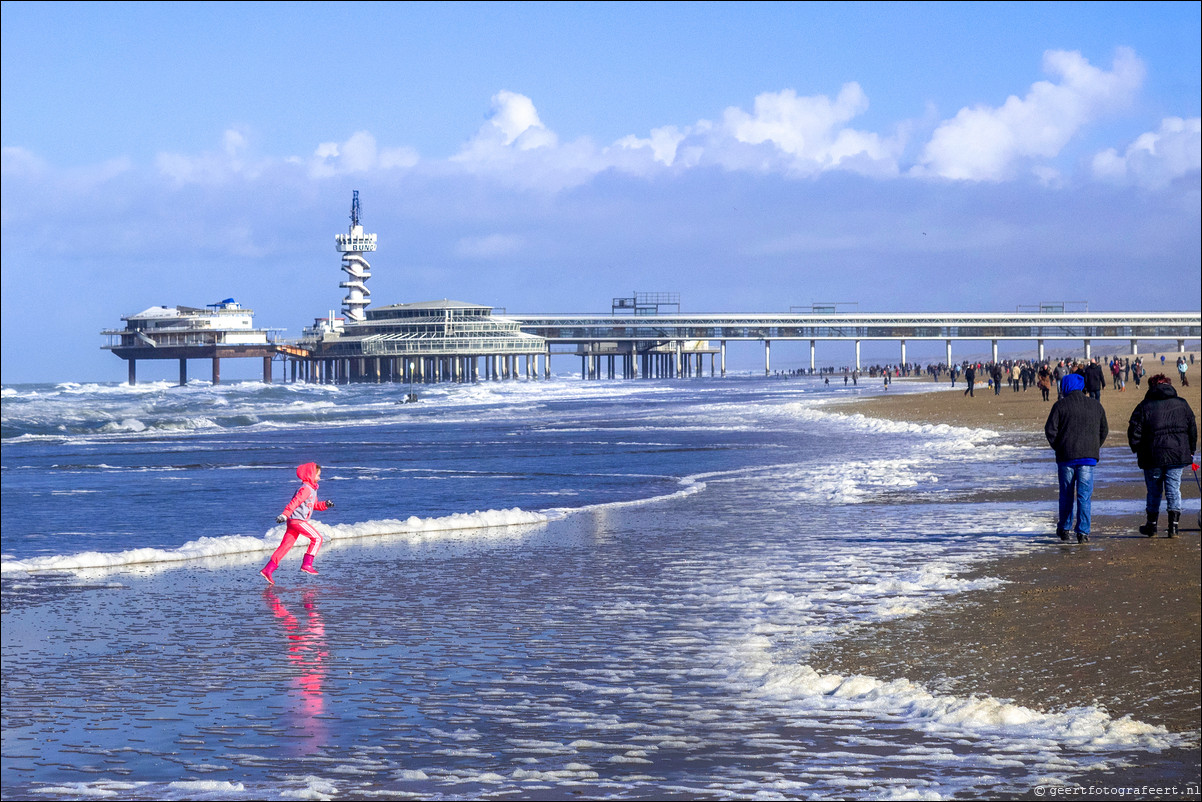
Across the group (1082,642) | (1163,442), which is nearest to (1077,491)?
(1163,442)

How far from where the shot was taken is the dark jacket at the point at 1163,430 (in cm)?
1086

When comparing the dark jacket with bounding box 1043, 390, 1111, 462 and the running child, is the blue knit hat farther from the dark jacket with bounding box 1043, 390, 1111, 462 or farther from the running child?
the running child

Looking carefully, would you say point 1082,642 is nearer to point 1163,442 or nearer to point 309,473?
point 1163,442

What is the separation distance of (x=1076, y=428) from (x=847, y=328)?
5019 inches

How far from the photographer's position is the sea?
16.2 feet

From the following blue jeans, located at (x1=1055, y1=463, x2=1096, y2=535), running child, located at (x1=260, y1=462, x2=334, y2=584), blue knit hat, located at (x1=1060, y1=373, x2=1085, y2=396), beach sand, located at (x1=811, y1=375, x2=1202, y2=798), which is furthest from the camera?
blue knit hat, located at (x1=1060, y1=373, x2=1085, y2=396)

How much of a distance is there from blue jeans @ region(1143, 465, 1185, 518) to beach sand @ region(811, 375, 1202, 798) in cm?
29

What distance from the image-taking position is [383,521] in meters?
14.3

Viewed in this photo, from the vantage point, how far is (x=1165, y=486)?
36.6 ft

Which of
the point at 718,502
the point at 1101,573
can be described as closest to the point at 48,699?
the point at 1101,573

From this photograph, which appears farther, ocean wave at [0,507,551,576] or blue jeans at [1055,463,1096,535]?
ocean wave at [0,507,551,576]

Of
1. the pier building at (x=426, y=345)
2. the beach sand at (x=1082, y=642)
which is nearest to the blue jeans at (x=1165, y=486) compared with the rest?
the beach sand at (x=1082, y=642)

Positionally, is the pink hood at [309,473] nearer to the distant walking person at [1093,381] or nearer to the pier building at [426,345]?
the distant walking person at [1093,381]

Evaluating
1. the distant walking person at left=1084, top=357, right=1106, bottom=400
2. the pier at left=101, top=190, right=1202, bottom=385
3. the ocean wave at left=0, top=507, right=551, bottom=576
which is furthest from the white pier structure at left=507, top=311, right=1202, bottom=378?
the ocean wave at left=0, top=507, right=551, bottom=576
